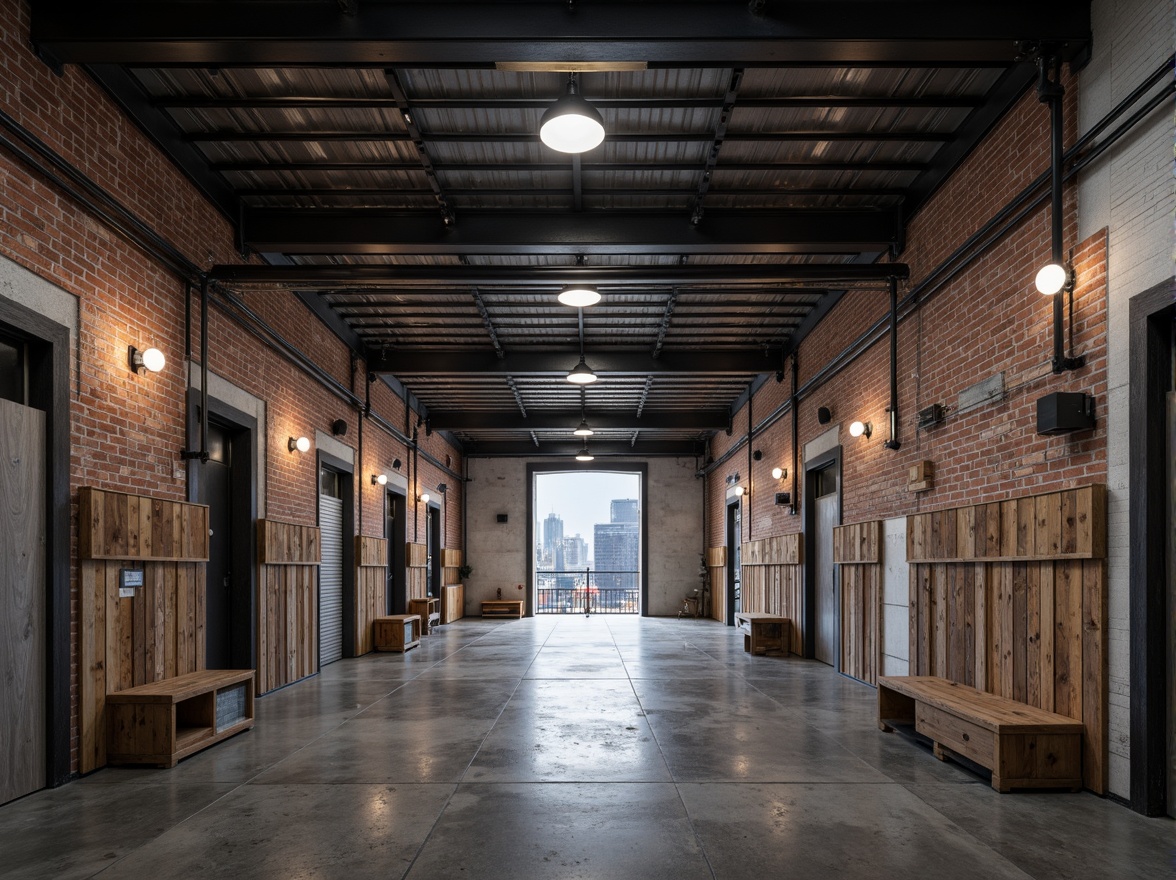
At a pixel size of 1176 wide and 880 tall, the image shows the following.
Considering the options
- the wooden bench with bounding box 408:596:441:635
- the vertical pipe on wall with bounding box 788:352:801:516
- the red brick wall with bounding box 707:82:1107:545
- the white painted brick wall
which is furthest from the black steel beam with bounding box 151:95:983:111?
the wooden bench with bounding box 408:596:441:635

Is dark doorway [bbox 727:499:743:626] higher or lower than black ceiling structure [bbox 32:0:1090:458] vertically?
lower

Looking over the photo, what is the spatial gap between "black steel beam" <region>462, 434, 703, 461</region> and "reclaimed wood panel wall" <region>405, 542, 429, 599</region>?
16.0 feet

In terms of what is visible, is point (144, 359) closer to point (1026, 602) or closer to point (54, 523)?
point (54, 523)

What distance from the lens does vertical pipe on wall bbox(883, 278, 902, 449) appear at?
7.65m

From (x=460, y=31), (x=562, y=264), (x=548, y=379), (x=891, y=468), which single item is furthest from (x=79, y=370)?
(x=548, y=379)

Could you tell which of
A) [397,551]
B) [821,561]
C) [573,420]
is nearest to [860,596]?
[821,561]

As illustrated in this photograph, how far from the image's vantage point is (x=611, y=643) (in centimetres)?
1392

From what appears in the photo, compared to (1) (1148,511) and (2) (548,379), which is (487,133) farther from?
(2) (548,379)

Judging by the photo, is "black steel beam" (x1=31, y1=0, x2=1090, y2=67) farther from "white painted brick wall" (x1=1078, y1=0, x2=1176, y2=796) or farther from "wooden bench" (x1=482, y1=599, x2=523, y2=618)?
"wooden bench" (x1=482, y1=599, x2=523, y2=618)

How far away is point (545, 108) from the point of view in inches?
237

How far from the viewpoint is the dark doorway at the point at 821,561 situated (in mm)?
10359

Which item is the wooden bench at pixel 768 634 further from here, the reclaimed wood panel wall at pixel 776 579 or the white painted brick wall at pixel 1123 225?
the white painted brick wall at pixel 1123 225

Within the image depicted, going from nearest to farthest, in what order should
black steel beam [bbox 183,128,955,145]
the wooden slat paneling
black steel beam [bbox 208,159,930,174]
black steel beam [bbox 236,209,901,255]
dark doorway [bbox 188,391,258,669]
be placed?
1. the wooden slat paneling
2. black steel beam [bbox 183,128,955,145]
3. black steel beam [bbox 208,159,930,174]
4. black steel beam [bbox 236,209,901,255]
5. dark doorway [bbox 188,391,258,669]

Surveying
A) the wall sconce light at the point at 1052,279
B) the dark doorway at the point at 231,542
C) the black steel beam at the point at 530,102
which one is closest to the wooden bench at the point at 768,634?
the dark doorway at the point at 231,542
